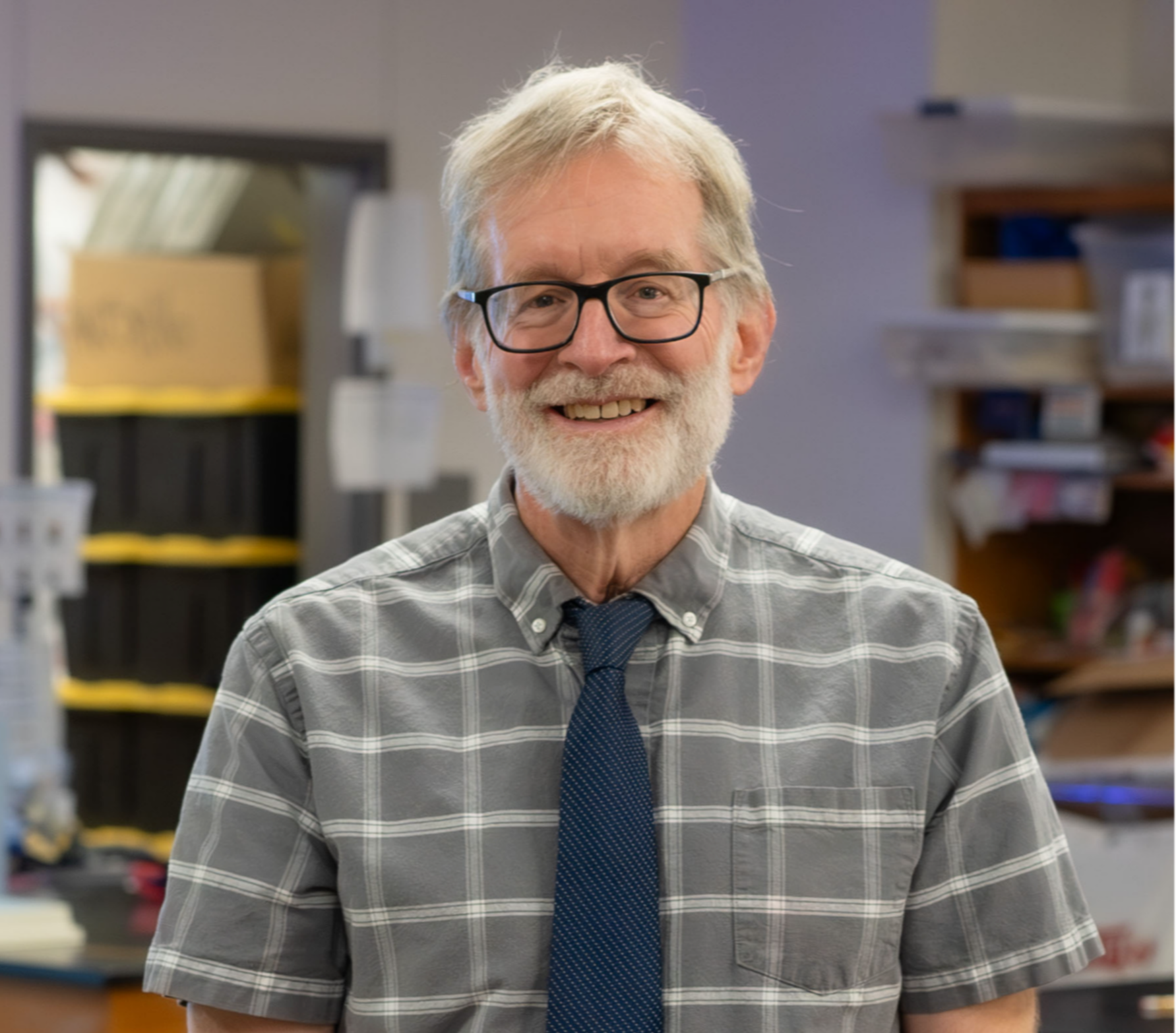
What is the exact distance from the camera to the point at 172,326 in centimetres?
500

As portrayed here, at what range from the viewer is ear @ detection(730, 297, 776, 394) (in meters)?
1.36

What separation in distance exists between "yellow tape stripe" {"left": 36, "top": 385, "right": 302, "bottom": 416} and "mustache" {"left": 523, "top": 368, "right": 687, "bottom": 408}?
3889mm

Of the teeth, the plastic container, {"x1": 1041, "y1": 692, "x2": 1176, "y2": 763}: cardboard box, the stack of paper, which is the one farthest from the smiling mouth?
the plastic container

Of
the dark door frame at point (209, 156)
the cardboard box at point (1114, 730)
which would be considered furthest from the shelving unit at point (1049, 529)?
the dark door frame at point (209, 156)

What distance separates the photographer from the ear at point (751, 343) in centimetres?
136

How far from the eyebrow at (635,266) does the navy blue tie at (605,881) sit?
308mm

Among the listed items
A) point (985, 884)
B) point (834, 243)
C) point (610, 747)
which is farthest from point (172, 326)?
point (985, 884)

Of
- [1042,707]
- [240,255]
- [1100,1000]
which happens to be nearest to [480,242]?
[1100,1000]

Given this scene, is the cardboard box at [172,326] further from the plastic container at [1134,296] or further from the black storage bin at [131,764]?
the plastic container at [1134,296]

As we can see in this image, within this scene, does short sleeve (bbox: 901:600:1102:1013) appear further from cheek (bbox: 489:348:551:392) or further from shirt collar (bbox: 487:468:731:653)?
cheek (bbox: 489:348:551:392)

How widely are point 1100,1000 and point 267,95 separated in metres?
3.45

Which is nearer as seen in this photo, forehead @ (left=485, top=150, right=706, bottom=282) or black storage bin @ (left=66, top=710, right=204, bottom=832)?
forehead @ (left=485, top=150, right=706, bottom=282)

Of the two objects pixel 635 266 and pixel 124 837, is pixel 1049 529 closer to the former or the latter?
pixel 124 837

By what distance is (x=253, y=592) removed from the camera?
5.11 meters
